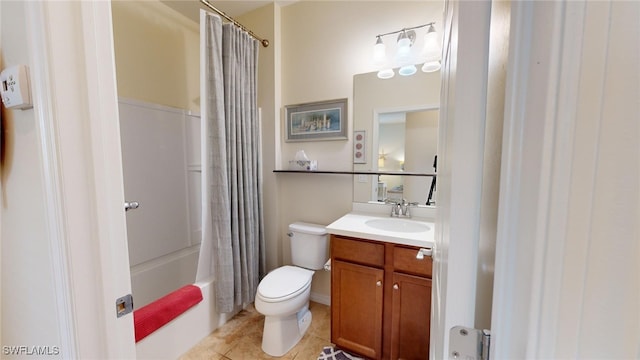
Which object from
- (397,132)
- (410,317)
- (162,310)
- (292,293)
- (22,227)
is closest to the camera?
(22,227)

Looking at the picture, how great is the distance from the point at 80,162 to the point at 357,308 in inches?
55.9

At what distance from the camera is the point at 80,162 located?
58 centimetres

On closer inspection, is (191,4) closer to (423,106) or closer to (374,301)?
(423,106)

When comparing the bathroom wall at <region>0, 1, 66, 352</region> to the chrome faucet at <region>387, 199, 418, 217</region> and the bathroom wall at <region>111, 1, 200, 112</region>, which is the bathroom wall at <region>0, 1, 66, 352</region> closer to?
the bathroom wall at <region>111, 1, 200, 112</region>

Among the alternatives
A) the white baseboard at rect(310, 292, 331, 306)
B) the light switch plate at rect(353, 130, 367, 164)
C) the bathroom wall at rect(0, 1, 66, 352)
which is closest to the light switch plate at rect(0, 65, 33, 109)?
the bathroom wall at rect(0, 1, 66, 352)

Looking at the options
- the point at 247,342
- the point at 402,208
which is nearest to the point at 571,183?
the point at 402,208

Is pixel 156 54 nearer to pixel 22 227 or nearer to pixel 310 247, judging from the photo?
pixel 22 227

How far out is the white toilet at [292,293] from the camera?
152cm

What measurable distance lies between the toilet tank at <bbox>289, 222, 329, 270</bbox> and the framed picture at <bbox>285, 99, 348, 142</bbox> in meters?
0.74

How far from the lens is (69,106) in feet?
1.83

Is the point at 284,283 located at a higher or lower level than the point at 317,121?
lower

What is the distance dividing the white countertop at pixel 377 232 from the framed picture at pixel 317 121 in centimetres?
65

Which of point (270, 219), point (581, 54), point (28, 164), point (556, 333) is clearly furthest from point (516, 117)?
point (270, 219)

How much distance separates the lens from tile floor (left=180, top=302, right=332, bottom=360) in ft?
5.09
